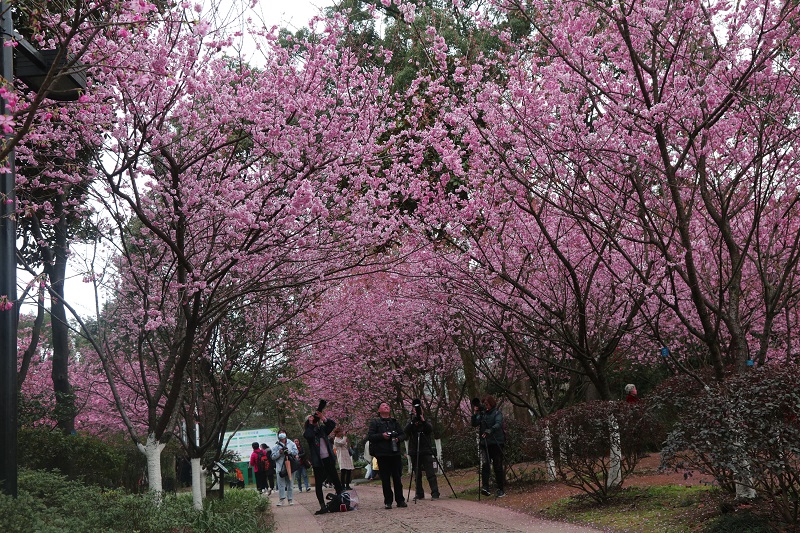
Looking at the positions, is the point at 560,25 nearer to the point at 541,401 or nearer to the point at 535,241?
the point at 535,241

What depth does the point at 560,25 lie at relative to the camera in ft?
30.0

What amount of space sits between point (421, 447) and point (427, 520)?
3.50m

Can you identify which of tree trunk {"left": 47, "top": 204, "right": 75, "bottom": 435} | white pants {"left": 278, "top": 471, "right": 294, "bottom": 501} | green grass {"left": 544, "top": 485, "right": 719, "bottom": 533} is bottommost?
green grass {"left": 544, "top": 485, "right": 719, "bottom": 533}

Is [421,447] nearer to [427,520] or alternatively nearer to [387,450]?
[387,450]

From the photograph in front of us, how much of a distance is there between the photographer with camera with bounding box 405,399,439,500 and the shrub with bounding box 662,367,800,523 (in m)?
7.26

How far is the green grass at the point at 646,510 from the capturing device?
26.0ft

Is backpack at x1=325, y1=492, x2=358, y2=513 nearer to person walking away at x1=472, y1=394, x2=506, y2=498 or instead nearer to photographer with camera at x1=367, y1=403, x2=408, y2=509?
photographer with camera at x1=367, y1=403, x2=408, y2=509

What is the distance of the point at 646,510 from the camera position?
30.0ft

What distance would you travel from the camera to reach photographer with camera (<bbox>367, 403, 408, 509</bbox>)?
41.2ft

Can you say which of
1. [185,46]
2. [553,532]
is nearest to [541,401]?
[553,532]

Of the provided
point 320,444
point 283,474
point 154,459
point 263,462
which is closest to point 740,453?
point 154,459

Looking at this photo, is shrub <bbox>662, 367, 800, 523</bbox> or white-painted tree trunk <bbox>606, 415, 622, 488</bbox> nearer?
shrub <bbox>662, 367, 800, 523</bbox>

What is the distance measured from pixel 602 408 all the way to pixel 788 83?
14.4 ft

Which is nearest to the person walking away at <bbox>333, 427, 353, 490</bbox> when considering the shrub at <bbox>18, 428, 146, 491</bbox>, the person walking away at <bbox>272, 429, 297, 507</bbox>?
the person walking away at <bbox>272, 429, 297, 507</bbox>
